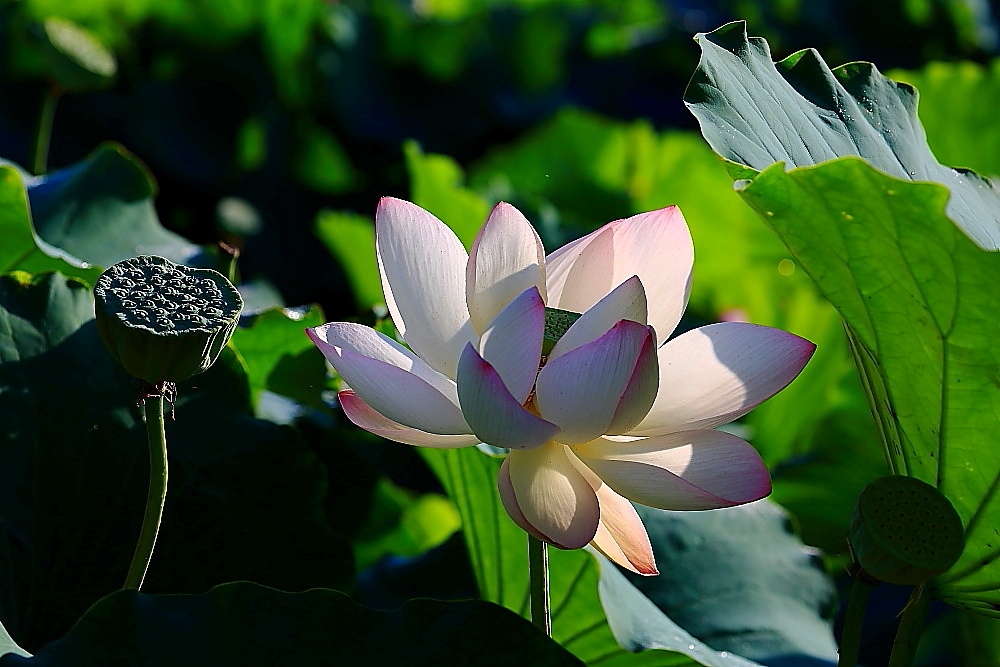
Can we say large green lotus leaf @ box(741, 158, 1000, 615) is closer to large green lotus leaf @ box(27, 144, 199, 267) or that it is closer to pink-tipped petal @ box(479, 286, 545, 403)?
pink-tipped petal @ box(479, 286, 545, 403)

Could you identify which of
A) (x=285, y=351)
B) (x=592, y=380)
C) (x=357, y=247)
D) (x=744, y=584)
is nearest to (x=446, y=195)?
(x=357, y=247)

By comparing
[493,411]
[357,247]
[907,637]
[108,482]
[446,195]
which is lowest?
[357,247]

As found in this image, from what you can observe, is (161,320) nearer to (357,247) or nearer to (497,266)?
(497,266)

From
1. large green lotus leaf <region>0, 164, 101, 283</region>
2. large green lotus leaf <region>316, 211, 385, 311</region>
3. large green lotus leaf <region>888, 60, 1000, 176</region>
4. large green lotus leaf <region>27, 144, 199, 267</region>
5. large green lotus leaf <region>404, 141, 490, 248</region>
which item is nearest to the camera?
large green lotus leaf <region>0, 164, 101, 283</region>

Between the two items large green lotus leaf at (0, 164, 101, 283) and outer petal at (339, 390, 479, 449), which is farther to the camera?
large green lotus leaf at (0, 164, 101, 283)

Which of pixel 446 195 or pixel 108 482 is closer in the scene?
pixel 108 482

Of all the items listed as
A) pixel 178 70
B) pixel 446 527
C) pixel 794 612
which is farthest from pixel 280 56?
pixel 794 612

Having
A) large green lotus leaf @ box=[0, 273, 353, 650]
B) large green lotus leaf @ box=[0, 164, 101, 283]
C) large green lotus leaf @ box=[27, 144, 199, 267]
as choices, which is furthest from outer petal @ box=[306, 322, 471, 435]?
large green lotus leaf @ box=[27, 144, 199, 267]
